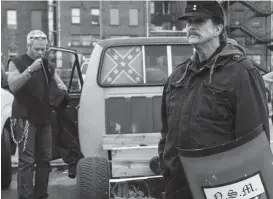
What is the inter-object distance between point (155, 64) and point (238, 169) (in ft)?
10.1

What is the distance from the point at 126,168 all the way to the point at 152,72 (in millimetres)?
1254

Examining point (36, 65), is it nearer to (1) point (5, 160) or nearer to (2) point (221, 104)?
(1) point (5, 160)

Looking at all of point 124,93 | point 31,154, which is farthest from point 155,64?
point 31,154

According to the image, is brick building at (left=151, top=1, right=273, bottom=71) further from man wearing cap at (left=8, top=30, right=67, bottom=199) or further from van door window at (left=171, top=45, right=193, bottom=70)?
man wearing cap at (left=8, top=30, right=67, bottom=199)

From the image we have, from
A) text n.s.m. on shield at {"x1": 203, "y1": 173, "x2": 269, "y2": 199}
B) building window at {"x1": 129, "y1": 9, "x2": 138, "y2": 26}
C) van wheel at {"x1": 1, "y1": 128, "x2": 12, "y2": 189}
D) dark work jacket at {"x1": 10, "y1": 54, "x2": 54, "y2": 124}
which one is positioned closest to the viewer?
text n.s.m. on shield at {"x1": 203, "y1": 173, "x2": 269, "y2": 199}

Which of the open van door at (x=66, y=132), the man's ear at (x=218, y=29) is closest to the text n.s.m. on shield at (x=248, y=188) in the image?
the man's ear at (x=218, y=29)

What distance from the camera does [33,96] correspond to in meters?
5.58

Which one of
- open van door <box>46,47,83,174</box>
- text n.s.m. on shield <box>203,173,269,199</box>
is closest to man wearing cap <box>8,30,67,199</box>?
open van door <box>46,47,83,174</box>

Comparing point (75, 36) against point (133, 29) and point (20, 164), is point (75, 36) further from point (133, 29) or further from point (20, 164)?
point (20, 164)

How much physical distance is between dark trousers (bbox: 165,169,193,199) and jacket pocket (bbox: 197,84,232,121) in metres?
0.37

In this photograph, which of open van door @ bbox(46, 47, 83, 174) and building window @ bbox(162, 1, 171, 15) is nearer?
open van door @ bbox(46, 47, 83, 174)

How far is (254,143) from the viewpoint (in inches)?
98.7

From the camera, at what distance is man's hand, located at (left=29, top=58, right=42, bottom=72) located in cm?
532

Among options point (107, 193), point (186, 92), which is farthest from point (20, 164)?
point (186, 92)
